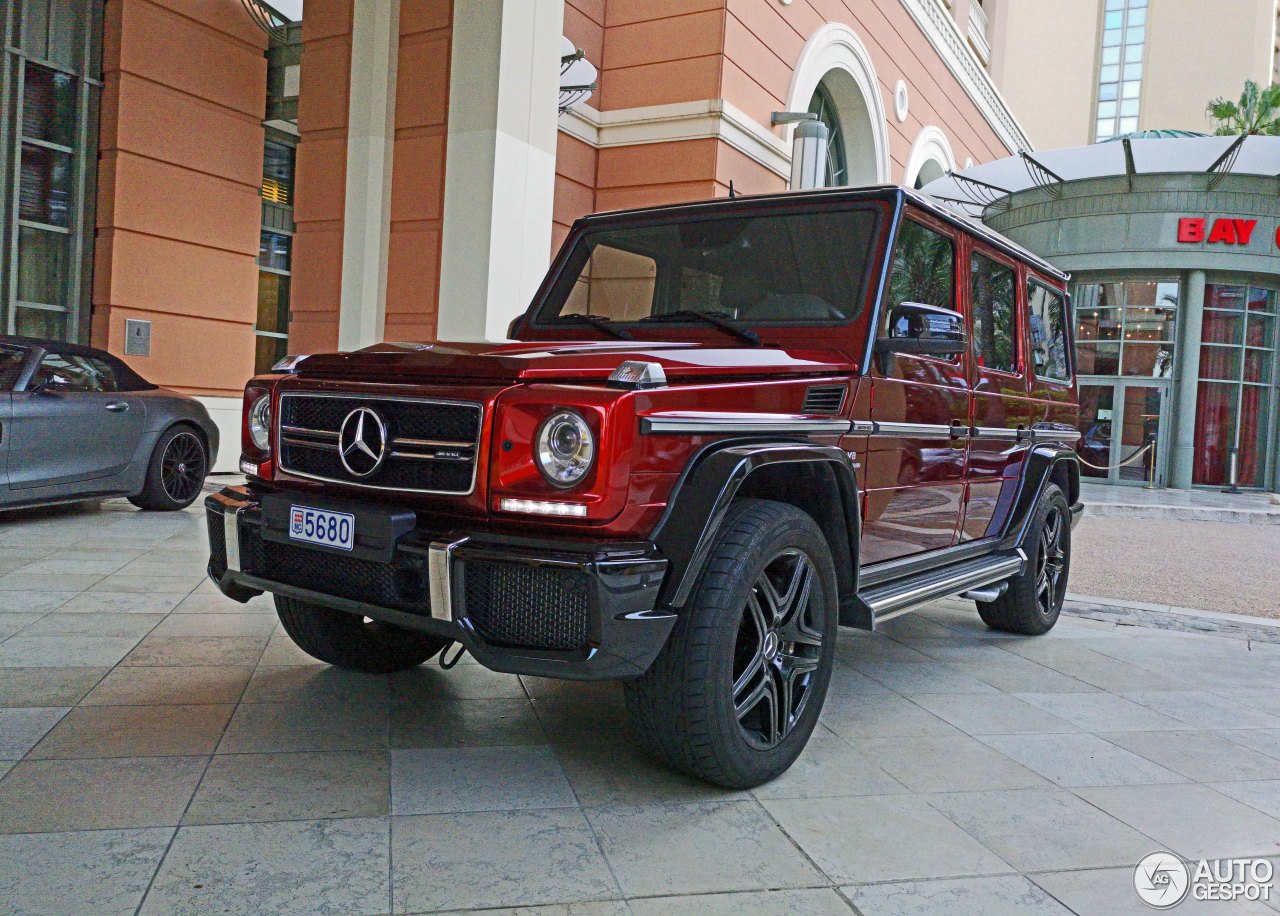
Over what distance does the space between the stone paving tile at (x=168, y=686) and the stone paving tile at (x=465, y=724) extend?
0.65m

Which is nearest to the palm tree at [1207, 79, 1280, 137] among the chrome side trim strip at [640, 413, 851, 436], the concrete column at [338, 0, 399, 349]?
the concrete column at [338, 0, 399, 349]

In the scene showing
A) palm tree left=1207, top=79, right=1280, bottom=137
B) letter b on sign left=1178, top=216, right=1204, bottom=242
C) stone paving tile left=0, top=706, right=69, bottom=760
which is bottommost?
stone paving tile left=0, top=706, right=69, bottom=760

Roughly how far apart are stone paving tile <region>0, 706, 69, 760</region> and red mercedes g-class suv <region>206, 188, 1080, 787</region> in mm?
726

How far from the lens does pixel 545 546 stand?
267 cm

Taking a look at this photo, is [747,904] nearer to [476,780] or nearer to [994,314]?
[476,780]

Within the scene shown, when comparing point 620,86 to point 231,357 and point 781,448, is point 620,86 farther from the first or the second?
point 781,448

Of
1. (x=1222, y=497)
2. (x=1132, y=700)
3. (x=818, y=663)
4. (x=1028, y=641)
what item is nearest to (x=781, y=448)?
(x=818, y=663)

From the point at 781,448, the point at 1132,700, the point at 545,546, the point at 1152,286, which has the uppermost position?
the point at 1152,286

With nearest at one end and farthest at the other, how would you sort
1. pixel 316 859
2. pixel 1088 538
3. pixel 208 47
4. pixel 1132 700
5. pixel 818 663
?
Result: pixel 316 859
pixel 818 663
pixel 1132 700
pixel 208 47
pixel 1088 538

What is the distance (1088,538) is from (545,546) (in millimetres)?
10448

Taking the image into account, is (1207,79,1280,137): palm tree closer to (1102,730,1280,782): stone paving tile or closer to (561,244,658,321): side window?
(1102,730,1280,782): stone paving tile

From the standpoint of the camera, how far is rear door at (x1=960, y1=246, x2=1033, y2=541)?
187 inches

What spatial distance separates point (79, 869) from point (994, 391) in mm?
4104

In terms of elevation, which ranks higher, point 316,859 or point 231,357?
point 231,357
